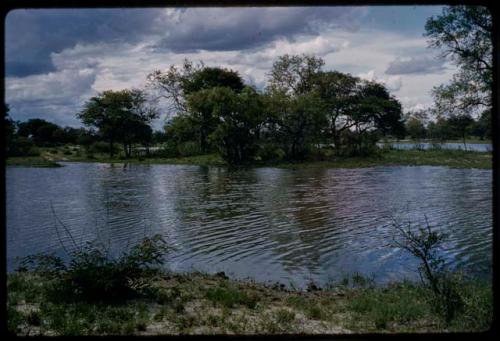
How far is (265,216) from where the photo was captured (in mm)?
13617

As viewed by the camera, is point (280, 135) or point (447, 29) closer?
point (447, 29)

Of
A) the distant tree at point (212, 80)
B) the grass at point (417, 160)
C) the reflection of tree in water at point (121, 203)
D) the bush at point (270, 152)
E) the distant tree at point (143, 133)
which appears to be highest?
the distant tree at point (212, 80)

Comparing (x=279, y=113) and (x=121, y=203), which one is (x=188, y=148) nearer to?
(x=279, y=113)

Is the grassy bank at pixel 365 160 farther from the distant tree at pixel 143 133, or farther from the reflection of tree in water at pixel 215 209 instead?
the reflection of tree in water at pixel 215 209

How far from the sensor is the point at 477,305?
198 inches

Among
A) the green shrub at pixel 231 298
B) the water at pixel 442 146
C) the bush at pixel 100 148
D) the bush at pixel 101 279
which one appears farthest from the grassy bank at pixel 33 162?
the water at pixel 442 146

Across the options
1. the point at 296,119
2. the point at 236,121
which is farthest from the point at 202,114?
the point at 296,119

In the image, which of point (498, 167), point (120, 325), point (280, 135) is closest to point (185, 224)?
point (120, 325)

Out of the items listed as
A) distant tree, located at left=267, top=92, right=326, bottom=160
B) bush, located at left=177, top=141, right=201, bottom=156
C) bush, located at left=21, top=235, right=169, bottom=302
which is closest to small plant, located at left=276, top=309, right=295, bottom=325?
bush, located at left=21, top=235, right=169, bottom=302

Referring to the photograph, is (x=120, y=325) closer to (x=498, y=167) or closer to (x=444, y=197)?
(x=498, y=167)

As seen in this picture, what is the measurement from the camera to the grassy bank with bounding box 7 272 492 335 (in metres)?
4.71

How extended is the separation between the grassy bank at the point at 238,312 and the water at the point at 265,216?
1580 millimetres

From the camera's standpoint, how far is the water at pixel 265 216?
8938 mm

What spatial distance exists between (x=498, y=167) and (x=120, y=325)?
3.38 metres
